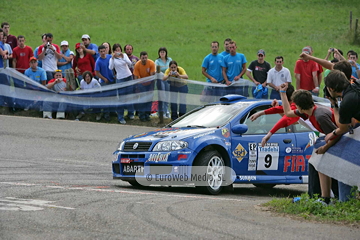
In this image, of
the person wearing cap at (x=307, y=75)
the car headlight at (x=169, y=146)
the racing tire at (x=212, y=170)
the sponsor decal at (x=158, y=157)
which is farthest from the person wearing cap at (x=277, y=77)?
the sponsor decal at (x=158, y=157)

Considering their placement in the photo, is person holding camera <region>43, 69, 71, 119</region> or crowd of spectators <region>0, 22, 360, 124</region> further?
person holding camera <region>43, 69, 71, 119</region>

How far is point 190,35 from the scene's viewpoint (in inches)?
2446

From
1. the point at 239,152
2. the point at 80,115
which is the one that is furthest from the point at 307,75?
the point at 239,152

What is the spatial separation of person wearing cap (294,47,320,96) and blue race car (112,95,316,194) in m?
7.04

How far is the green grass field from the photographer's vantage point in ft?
180

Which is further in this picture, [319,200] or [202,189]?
[202,189]

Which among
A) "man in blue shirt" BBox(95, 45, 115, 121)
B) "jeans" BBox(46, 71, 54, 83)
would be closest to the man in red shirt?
"jeans" BBox(46, 71, 54, 83)

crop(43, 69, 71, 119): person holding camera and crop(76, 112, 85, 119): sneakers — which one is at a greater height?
crop(43, 69, 71, 119): person holding camera

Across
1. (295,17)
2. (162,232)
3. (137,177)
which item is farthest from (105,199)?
(295,17)

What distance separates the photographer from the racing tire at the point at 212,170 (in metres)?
10.5

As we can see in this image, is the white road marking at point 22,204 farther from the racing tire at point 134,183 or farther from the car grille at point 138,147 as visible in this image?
the racing tire at point 134,183

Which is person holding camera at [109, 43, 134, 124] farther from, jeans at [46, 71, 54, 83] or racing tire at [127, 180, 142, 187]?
racing tire at [127, 180, 142, 187]

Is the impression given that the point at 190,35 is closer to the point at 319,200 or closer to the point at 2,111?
the point at 2,111

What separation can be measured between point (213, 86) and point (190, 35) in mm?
43141
